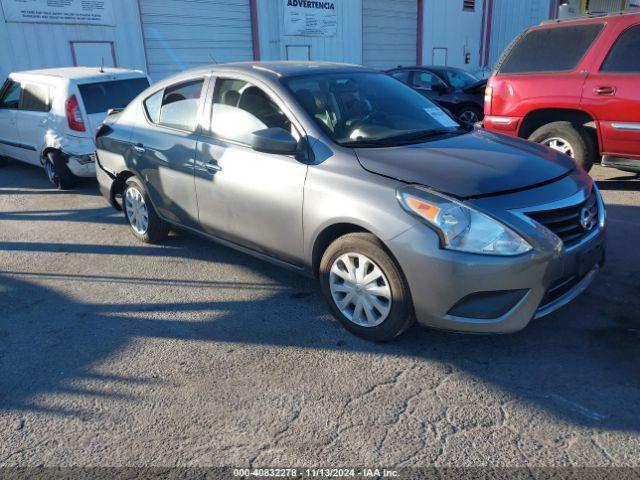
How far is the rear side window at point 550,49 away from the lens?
619 centimetres

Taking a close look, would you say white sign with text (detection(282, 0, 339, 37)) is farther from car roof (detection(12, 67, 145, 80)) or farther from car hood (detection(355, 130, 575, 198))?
car hood (detection(355, 130, 575, 198))

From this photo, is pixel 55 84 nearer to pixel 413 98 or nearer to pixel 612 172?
pixel 413 98

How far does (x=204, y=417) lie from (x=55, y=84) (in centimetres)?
614

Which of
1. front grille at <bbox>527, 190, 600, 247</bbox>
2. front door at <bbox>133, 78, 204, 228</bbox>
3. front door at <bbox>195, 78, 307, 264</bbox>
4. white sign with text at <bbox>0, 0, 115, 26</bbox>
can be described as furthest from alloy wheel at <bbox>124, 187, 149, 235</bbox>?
white sign with text at <bbox>0, 0, 115, 26</bbox>

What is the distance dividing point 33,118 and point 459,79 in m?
8.51

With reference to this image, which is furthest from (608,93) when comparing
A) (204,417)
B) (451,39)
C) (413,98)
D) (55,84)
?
(451,39)

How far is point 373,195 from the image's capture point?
10.2 ft

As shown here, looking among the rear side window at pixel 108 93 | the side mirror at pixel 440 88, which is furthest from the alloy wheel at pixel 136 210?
the side mirror at pixel 440 88

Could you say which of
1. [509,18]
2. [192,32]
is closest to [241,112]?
[192,32]

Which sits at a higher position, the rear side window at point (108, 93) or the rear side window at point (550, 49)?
the rear side window at point (550, 49)

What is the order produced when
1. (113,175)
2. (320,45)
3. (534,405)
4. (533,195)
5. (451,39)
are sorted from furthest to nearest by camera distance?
1. (451,39)
2. (320,45)
3. (113,175)
4. (533,195)
5. (534,405)

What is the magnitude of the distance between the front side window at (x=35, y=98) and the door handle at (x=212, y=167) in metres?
4.51

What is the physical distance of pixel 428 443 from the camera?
2521mm

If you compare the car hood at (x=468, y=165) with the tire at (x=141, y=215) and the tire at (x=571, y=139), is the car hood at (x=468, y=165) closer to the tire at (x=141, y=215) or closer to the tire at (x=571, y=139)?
the tire at (x=141, y=215)
